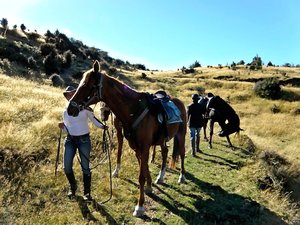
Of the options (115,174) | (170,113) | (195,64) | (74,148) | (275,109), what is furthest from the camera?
(195,64)

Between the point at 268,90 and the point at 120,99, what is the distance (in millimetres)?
37726

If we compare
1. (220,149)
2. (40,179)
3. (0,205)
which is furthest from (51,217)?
(220,149)

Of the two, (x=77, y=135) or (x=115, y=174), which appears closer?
(x=77, y=135)

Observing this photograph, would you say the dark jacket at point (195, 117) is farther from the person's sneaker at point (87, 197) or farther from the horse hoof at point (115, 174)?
the person's sneaker at point (87, 197)

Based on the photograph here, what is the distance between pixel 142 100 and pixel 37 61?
115 feet

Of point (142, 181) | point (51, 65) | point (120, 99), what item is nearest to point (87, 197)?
point (142, 181)

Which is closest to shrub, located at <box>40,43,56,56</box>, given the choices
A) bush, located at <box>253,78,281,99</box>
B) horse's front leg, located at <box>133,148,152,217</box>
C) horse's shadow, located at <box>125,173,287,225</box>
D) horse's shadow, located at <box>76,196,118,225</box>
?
bush, located at <box>253,78,281,99</box>

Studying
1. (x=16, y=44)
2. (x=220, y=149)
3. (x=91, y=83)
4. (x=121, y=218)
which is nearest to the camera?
(x=91, y=83)

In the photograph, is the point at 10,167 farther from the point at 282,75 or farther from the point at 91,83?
the point at 282,75

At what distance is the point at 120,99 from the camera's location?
26.8 ft

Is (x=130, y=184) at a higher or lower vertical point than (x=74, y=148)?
lower

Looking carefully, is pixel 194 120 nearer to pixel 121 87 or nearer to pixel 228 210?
pixel 228 210

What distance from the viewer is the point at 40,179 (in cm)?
982

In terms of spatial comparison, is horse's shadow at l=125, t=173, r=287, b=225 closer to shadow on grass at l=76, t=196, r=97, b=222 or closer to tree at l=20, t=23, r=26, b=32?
shadow on grass at l=76, t=196, r=97, b=222
